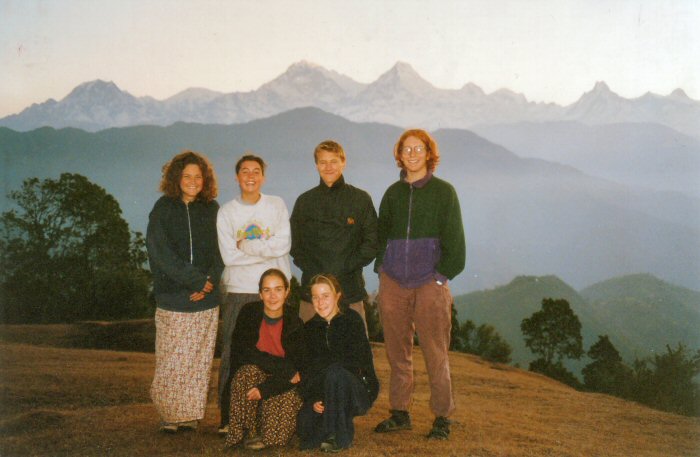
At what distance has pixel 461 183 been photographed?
11.0 m

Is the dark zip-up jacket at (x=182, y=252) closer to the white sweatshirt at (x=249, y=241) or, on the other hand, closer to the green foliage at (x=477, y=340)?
the white sweatshirt at (x=249, y=241)

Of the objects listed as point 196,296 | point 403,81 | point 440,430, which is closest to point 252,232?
point 196,296

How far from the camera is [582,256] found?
11.0m

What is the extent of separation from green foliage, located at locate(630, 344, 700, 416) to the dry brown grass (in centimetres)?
231

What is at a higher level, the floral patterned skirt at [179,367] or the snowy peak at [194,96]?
the snowy peak at [194,96]

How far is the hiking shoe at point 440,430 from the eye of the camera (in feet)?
12.2

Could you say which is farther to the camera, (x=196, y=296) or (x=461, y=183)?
(x=461, y=183)

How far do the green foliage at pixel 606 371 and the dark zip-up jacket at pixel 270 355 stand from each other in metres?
7.59

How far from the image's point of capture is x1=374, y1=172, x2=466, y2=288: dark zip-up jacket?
3666mm

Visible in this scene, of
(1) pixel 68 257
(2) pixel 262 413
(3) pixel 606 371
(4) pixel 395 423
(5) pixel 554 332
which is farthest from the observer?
(5) pixel 554 332

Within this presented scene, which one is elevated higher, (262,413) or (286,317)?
(286,317)


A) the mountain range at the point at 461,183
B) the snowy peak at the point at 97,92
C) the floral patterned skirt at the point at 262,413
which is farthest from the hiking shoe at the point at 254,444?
the snowy peak at the point at 97,92

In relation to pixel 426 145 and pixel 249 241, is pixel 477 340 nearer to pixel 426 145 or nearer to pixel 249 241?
pixel 426 145

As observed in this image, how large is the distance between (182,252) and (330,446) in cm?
149
